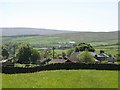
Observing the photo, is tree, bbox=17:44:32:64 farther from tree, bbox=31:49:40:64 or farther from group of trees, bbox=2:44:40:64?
tree, bbox=31:49:40:64

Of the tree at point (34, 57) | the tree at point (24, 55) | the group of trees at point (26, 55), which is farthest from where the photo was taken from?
the tree at point (34, 57)

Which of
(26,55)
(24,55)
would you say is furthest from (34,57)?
(24,55)

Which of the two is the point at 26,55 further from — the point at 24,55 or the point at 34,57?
the point at 34,57

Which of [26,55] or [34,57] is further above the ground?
[26,55]

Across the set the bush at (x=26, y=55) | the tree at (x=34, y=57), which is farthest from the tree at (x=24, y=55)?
the tree at (x=34, y=57)

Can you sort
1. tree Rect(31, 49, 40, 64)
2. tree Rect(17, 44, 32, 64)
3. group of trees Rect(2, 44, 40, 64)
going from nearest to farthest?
tree Rect(17, 44, 32, 64)
group of trees Rect(2, 44, 40, 64)
tree Rect(31, 49, 40, 64)

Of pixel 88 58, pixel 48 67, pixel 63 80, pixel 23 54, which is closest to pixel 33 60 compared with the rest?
pixel 23 54

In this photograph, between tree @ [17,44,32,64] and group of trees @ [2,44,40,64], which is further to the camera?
group of trees @ [2,44,40,64]

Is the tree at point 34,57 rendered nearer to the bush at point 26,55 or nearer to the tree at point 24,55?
the bush at point 26,55

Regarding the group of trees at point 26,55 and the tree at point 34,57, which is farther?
the tree at point 34,57

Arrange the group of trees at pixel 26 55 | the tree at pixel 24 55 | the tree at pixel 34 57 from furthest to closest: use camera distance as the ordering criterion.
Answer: the tree at pixel 34 57, the group of trees at pixel 26 55, the tree at pixel 24 55

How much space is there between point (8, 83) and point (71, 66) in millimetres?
15956

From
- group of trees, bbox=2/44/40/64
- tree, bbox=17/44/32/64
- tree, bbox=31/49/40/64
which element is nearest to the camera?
tree, bbox=17/44/32/64

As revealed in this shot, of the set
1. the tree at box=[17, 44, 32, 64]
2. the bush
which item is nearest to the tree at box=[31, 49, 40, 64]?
the bush
